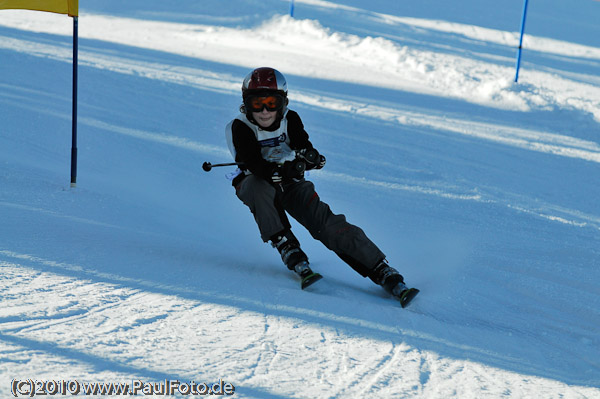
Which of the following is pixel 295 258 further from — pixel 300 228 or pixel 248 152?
pixel 300 228

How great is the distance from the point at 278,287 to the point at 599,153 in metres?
6.14

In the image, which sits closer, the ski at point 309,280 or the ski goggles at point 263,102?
the ski at point 309,280

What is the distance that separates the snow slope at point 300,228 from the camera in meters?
2.72

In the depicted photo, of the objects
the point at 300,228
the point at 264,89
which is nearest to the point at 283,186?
the point at 264,89

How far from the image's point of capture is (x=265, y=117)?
166 inches

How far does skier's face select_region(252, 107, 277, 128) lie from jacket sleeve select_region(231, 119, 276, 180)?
0.09 m

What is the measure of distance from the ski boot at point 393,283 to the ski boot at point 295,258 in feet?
1.35

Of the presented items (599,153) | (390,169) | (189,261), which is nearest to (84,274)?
(189,261)

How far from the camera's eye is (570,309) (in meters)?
4.01

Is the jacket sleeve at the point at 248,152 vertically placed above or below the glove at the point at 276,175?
above

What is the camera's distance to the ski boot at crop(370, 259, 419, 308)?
12.3 feet

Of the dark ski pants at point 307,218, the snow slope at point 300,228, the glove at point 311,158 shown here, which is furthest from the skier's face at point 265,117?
the snow slope at point 300,228

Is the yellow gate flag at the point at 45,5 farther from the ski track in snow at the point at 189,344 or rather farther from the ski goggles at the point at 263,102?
the ski track in snow at the point at 189,344

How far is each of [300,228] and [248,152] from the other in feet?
5.01
